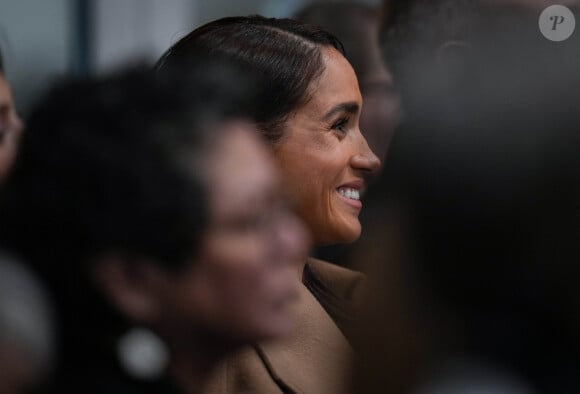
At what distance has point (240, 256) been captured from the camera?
3.00 feet

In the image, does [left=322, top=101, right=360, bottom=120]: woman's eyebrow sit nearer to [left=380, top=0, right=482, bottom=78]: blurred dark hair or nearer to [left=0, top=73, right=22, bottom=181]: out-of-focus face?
[left=380, top=0, right=482, bottom=78]: blurred dark hair

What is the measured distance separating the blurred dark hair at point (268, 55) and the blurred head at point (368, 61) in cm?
12

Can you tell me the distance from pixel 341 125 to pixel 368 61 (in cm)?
22

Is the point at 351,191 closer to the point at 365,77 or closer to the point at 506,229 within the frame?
the point at 365,77

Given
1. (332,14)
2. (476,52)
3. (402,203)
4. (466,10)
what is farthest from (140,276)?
(332,14)

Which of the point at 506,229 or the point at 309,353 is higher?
the point at 506,229

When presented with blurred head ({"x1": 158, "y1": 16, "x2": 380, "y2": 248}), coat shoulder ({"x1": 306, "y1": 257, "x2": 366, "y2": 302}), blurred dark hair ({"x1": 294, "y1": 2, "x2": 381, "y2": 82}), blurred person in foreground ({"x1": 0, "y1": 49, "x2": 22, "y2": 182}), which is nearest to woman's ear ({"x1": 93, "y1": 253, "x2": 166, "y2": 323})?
blurred person in foreground ({"x1": 0, "y1": 49, "x2": 22, "y2": 182})

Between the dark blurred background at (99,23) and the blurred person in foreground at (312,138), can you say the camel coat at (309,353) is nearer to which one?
the blurred person in foreground at (312,138)

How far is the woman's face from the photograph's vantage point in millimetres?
1491

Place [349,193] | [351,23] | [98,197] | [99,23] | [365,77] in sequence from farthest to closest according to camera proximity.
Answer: [99,23], [351,23], [365,77], [349,193], [98,197]

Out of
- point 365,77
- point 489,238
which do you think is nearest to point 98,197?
point 489,238

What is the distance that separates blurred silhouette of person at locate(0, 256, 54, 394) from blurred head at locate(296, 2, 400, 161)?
586 mm

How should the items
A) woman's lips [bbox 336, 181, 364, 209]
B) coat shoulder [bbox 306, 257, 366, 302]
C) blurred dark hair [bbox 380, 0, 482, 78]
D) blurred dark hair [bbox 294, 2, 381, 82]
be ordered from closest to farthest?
1. blurred dark hair [bbox 380, 0, 482, 78]
2. coat shoulder [bbox 306, 257, 366, 302]
3. woman's lips [bbox 336, 181, 364, 209]
4. blurred dark hair [bbox 294, 2, 381, 82]

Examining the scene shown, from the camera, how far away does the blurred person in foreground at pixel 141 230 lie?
2.85ft
